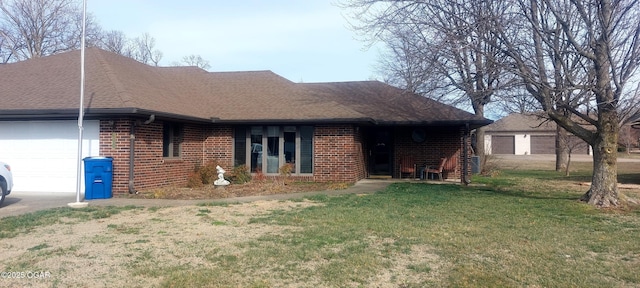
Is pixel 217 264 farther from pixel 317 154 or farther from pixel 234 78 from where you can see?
pixel 234 78

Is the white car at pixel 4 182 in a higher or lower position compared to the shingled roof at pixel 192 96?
lower

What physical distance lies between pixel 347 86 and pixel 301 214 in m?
12.8

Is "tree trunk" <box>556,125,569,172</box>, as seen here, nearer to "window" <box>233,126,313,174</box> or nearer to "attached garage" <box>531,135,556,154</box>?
"window" <box>233,126,313,174</box>

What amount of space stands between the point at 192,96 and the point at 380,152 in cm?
812

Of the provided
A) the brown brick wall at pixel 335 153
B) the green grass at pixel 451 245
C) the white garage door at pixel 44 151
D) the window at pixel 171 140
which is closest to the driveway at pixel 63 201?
the white garage door at pixel 44 151

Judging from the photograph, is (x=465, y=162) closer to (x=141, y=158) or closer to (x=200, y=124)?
(x=200, y=124)

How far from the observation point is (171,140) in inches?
607

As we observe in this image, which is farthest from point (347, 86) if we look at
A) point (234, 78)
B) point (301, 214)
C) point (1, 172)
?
point (1, 172)

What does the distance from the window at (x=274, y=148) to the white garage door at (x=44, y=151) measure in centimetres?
530

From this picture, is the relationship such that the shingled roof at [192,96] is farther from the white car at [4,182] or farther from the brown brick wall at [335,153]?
the white car at [4,182]

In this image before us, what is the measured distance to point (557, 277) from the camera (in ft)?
17.7

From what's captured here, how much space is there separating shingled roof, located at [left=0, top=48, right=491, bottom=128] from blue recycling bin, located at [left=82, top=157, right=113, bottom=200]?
1360mm

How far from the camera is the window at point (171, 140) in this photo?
15180mm

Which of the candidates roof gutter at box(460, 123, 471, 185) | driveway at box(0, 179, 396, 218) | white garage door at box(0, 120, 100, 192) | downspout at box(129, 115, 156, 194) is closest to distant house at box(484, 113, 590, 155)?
roof gutter at box(460, 123, 471, 185)
